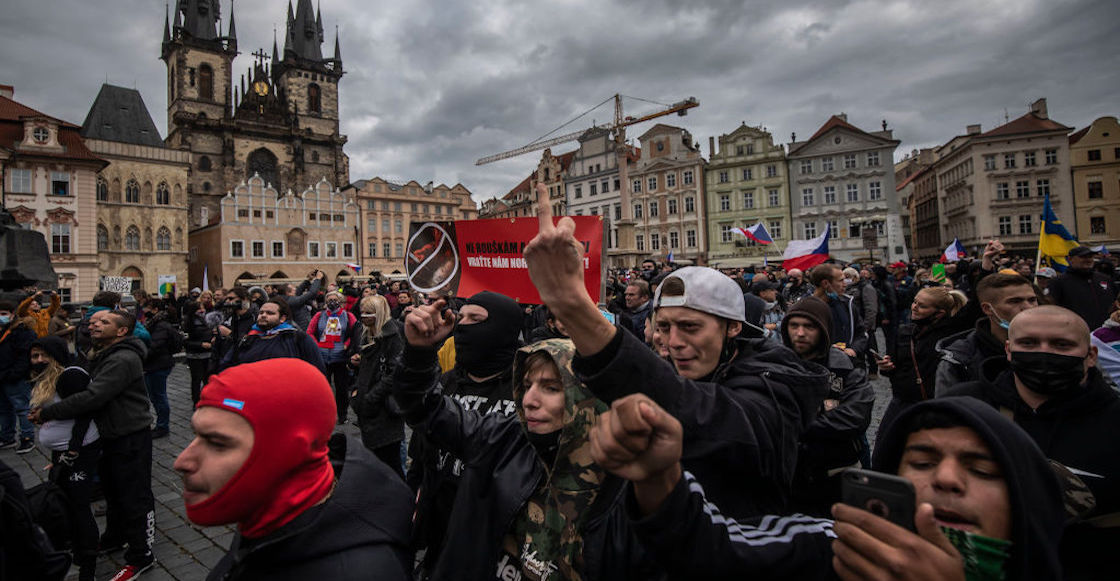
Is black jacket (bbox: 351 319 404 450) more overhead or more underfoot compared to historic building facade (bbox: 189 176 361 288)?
more underfoot

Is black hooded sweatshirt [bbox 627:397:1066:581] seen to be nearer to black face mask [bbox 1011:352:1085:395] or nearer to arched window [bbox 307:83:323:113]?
black face mask [bbox 1011:352:1085:395]

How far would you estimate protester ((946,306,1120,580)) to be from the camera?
1846 millimetres

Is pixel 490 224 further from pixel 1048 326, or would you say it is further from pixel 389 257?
pixel 389 257

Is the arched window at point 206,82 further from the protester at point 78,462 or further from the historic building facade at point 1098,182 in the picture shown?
the historic building facade at point 1098,182

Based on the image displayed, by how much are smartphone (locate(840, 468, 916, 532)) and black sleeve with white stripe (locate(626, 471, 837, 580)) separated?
12.7 inches

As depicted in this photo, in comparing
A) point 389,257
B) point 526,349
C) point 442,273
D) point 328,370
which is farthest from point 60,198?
point 526,349

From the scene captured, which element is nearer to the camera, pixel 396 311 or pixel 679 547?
pixel 679 547

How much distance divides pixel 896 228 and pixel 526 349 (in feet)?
157

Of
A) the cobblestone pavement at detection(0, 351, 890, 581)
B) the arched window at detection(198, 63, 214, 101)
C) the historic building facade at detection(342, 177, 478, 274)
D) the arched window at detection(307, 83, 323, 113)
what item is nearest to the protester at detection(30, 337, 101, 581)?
the cobblestone pavement at detection(0, 351, 890, 581)

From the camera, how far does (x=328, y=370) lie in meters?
7.29

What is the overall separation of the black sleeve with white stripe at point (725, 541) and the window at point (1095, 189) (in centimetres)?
5794

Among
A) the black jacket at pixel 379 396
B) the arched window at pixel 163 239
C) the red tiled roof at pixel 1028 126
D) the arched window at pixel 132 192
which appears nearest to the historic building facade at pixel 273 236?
the arched window at pixel 163 239

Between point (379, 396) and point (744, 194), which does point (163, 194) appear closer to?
point (744, 194)

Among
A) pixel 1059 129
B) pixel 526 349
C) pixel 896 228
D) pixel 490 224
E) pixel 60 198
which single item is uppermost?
pixel 1059 129
